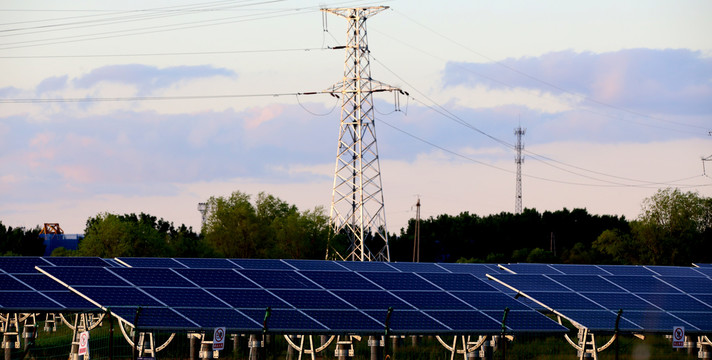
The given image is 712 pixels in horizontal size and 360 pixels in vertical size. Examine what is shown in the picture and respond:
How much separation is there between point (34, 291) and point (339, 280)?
9.12 meters

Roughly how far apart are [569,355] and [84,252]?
195 ft

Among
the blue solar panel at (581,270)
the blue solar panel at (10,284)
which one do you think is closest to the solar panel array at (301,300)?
the blue solar panel at (10,284)

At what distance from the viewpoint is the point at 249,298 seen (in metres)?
28.1

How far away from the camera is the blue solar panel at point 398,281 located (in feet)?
103

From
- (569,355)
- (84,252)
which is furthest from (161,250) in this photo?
(569,355)

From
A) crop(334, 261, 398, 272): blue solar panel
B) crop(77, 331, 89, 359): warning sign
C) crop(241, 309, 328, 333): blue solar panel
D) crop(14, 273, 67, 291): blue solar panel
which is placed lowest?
crop(77, 331, 89, 359): warning sign

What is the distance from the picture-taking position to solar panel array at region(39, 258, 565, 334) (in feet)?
85.2

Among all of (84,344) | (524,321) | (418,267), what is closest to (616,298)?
(524,321)

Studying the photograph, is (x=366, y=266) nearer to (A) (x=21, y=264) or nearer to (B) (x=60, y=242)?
(A) (x=21, y=264)

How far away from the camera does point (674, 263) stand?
104562mm

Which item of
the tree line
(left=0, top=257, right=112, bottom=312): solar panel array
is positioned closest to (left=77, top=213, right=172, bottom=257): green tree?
the tree line

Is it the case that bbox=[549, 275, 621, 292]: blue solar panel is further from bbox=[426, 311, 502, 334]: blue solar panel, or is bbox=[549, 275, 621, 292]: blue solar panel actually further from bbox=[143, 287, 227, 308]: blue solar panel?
bbox=[143, 287, 227, 308]: blue solar panel

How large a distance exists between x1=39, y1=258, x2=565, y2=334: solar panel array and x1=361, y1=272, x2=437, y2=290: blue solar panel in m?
0.03

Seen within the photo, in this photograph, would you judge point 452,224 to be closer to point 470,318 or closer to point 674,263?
point 674,263
